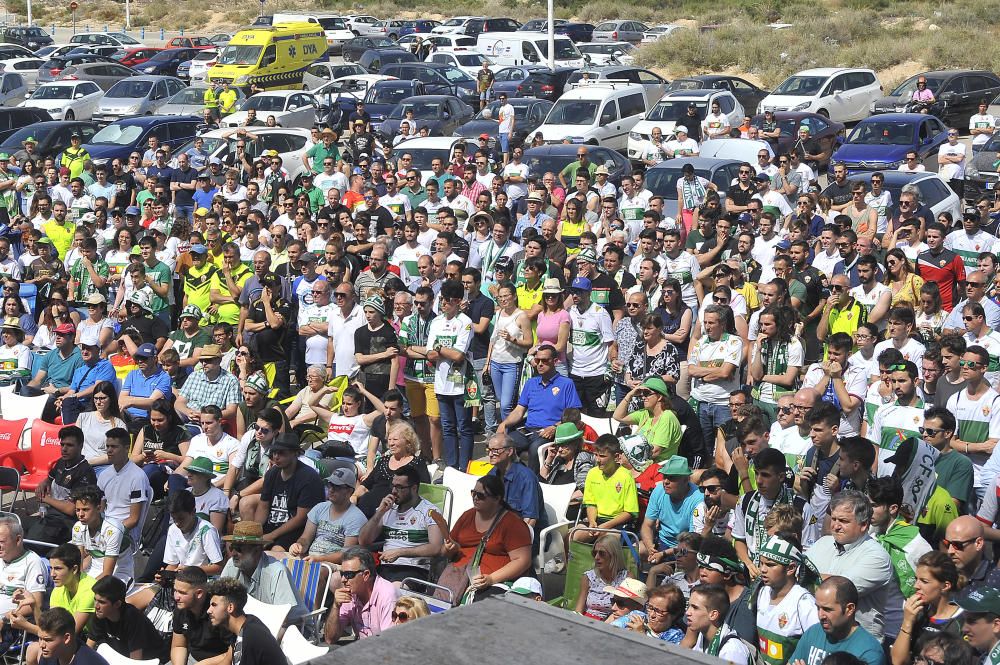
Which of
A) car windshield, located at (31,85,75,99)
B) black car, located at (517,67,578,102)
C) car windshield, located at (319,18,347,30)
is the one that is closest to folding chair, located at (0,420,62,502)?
black car, located at (517,67,578,102)

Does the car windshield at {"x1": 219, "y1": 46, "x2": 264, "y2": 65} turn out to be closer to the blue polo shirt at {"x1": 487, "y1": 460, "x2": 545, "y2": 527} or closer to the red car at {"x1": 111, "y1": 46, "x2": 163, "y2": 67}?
the red car at {"x1": 111, "y1": 46, "x2": 163, "y2": 67}

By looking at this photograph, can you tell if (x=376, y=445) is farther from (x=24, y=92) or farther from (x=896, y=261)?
(x=24, y=92)

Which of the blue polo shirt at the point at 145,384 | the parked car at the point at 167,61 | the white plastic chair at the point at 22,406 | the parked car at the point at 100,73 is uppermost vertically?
the blue polo shirt at the point at 145,384

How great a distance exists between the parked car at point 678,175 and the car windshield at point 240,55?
19742 millimetres

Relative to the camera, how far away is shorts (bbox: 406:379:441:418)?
12.4 metres

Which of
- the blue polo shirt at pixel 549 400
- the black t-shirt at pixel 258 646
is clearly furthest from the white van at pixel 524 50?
the black t-shirt at pixel 258 646

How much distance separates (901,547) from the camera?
25.2 ft

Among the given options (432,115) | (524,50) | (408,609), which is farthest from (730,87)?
(408,609)

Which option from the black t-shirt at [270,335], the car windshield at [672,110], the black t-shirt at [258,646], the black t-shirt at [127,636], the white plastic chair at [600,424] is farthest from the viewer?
the car windshield at [672,110]

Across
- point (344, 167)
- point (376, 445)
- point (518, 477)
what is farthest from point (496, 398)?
point (344, 167)

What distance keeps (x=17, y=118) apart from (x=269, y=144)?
8.85 m

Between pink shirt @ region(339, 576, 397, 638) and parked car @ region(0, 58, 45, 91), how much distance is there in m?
39.3

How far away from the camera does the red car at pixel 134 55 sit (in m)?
47.1

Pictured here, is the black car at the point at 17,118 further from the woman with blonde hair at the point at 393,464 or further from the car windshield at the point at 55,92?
the woman with blonde hair at the point at 393,464
